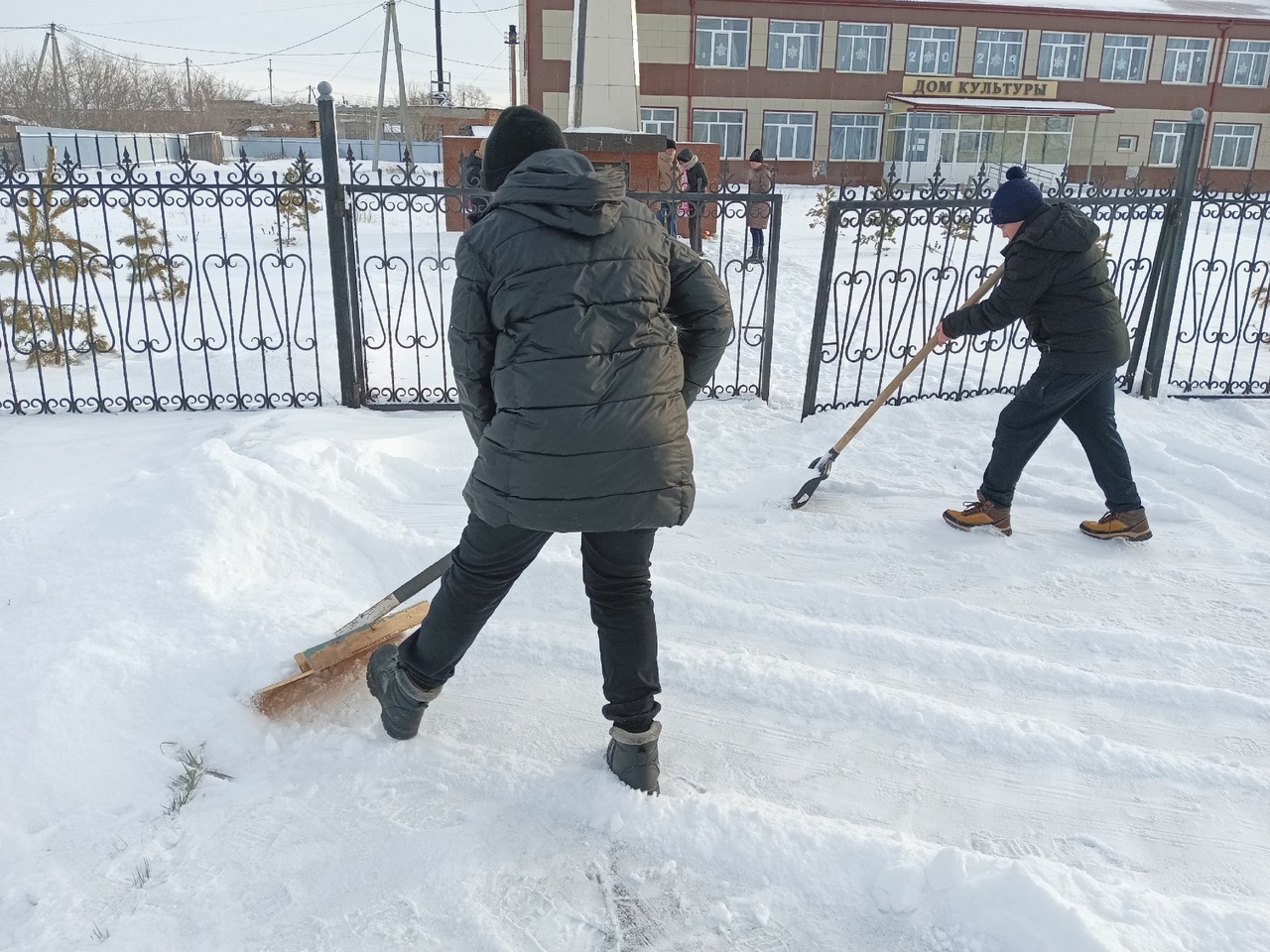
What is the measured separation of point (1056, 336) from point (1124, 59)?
3243cm

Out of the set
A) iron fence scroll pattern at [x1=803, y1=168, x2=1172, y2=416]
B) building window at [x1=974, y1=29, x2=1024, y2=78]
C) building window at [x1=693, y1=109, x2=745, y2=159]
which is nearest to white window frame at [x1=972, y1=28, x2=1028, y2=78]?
building window at [x1=974, y1=29, x2=1024, y2=78]

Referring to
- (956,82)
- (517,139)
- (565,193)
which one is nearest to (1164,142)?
(956,82)

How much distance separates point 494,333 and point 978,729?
71.2 inches

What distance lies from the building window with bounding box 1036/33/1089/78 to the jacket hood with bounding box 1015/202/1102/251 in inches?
1216

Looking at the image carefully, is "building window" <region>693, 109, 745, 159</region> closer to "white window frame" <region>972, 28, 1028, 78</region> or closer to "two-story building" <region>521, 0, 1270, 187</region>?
"two-story building" <region>521, 0, 1270, 187</region>

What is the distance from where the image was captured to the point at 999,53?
29344mm

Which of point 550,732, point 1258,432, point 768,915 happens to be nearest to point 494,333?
point 550,732

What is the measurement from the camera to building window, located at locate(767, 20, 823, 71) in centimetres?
2781

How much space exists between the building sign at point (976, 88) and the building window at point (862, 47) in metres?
1.13

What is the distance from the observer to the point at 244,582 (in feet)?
10.5

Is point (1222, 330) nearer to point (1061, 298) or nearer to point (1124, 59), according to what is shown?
point (1061, 298)

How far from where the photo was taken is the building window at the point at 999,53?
29078 millimetres

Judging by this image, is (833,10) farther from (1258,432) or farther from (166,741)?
(166,741)

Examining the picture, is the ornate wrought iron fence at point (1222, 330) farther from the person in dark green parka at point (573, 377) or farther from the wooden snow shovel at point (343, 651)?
the wooden snow shovel at point (343, 651)
